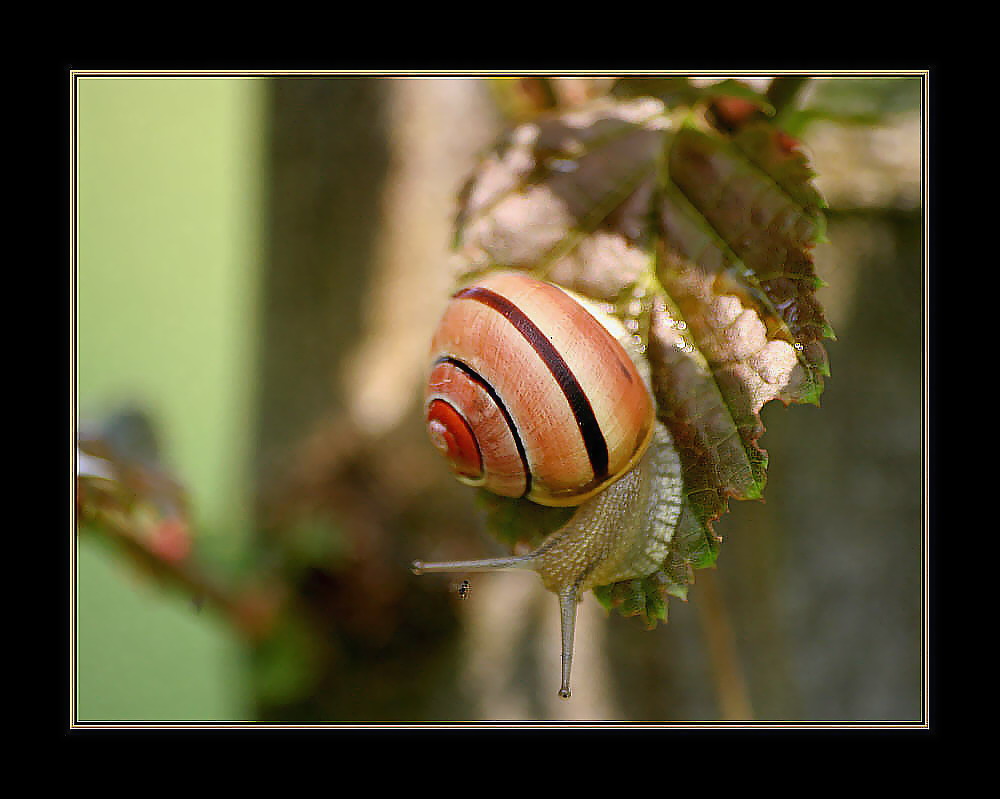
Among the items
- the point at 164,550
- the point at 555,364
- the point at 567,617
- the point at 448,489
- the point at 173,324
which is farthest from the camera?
the point at 173,324

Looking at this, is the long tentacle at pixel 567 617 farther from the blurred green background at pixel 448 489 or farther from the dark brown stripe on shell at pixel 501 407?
the blurred green background at pixel 448 489

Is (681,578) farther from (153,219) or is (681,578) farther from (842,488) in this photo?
(153,219)

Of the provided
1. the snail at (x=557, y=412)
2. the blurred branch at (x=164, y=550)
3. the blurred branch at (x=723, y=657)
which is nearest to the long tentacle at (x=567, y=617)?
the snail at (x=557, y=412)

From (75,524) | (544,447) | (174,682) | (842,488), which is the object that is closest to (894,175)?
(842,488)

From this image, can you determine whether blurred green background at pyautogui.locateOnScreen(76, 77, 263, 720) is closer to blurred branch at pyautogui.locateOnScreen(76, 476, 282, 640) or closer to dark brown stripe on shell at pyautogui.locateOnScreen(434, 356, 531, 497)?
blurred branch at pyautogui.locateOnScreen(76, 476, 282, 640)

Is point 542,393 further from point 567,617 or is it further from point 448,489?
point 448,489

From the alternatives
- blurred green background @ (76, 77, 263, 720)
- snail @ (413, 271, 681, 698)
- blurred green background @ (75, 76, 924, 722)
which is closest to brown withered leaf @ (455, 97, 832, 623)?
snail @ (413, 271, 681, 698)

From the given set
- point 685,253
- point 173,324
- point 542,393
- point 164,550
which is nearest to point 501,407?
point 542,393
